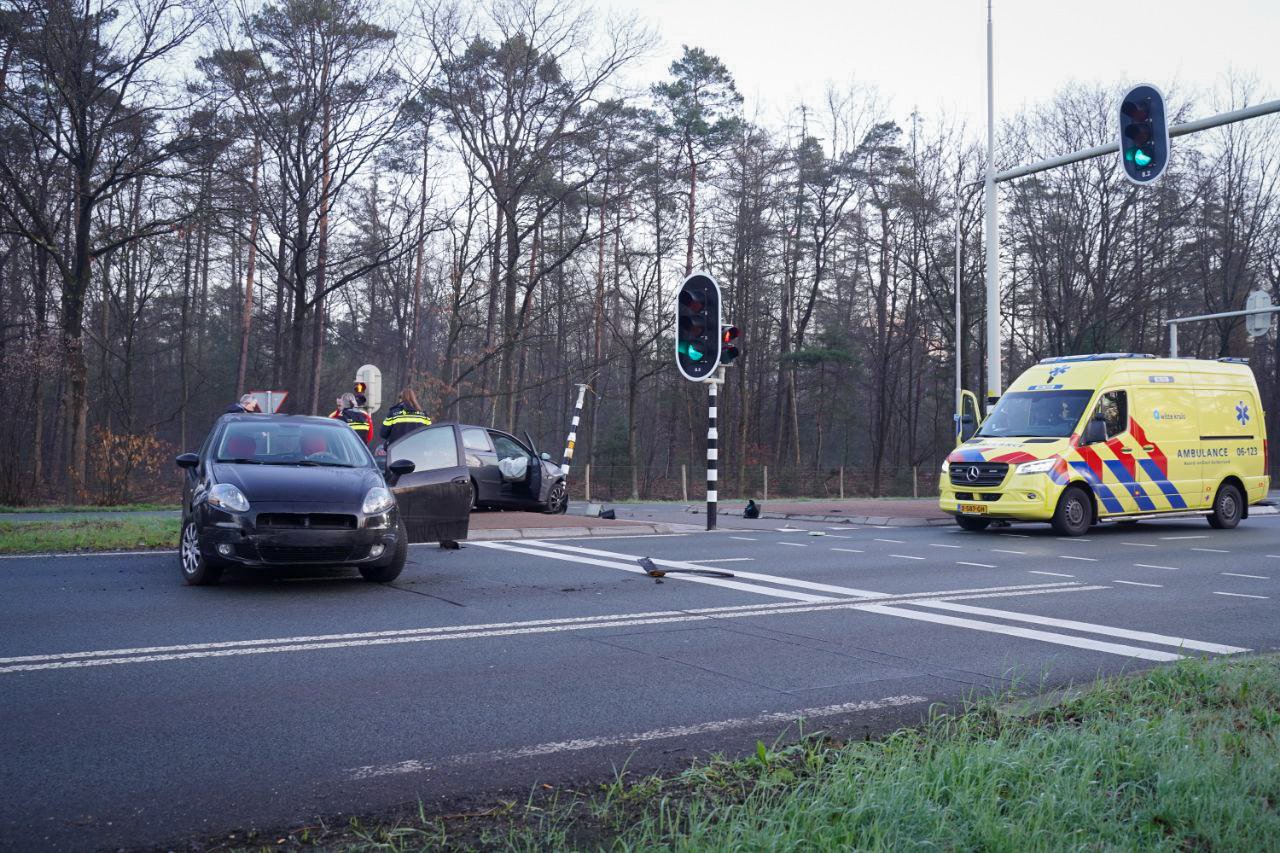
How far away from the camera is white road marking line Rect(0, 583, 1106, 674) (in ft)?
19.9

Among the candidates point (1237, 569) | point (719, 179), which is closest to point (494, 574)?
point (1237, 569)

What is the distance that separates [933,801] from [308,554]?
6.39 m

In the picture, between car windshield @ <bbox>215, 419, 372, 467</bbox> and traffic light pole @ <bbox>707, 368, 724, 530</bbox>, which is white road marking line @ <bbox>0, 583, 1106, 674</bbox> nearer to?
car windshield @ <bbox>215, 419, 372, 467</bbox>

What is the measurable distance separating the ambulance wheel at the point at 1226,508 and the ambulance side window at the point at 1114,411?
292 cm

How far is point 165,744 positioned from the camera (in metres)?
4.46

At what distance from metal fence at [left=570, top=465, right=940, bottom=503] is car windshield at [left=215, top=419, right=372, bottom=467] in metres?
20.7

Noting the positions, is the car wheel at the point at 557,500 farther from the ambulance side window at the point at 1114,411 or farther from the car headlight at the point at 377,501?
the car headlight at the point at 377,501

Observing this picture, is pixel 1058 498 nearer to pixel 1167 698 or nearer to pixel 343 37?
pixel 1167 698

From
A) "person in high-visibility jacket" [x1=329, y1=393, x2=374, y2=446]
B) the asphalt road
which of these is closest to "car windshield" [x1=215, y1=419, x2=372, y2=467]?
the asphalt road

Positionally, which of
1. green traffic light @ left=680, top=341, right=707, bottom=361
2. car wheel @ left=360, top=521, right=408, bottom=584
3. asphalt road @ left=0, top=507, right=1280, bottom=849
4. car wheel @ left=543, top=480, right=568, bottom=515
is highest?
green traffic light @ left=680, top=341, right=707, bottom=361

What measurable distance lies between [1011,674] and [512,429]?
3335cm

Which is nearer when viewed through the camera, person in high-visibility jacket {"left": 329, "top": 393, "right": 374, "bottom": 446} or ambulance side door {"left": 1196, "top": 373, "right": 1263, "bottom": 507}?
person in high-visibility jacket {"left": 329, "top": 393, "right": 374, "bottom": 446}

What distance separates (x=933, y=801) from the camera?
3.42 m

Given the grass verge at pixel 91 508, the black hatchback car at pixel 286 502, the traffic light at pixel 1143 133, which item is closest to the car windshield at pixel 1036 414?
the traffic light at pixel 1143 133
